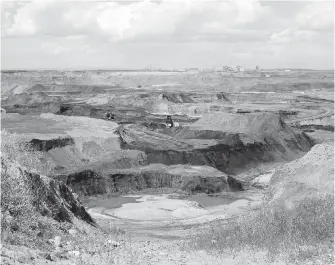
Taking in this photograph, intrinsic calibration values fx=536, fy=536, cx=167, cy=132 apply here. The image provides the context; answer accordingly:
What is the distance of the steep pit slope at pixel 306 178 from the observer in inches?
786

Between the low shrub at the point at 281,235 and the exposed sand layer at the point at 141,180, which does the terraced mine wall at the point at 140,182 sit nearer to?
the exposed sand layer at the point at 141,180

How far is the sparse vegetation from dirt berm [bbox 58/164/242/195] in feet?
58.1

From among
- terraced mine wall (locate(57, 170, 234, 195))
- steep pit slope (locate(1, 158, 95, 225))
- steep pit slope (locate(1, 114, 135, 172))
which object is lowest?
terraced mine wall (locate(57, 170, 234, 195))

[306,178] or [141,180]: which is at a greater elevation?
[306,178]

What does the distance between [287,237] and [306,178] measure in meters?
9.80

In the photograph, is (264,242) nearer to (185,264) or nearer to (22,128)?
(185,264)

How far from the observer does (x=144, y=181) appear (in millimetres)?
32406

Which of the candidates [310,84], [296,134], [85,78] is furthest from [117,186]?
[85,78]

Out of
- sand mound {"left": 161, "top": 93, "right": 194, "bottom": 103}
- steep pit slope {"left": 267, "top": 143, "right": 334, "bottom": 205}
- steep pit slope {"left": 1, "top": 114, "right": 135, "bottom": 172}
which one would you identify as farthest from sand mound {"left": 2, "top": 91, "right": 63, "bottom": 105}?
steep pit slope {"left": 267, "top": 143, "right": 334, "bottom": 205}

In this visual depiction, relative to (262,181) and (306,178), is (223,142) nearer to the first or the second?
(262,181)

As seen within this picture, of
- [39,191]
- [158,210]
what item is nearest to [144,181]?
[158,210]

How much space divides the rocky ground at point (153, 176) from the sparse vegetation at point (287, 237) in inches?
6.6

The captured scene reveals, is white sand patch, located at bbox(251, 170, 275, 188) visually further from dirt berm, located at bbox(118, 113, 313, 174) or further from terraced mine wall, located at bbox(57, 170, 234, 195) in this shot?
dirt berm, located at bbox(118, 113, 313, 174)

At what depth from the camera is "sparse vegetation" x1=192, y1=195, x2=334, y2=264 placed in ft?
35.9
